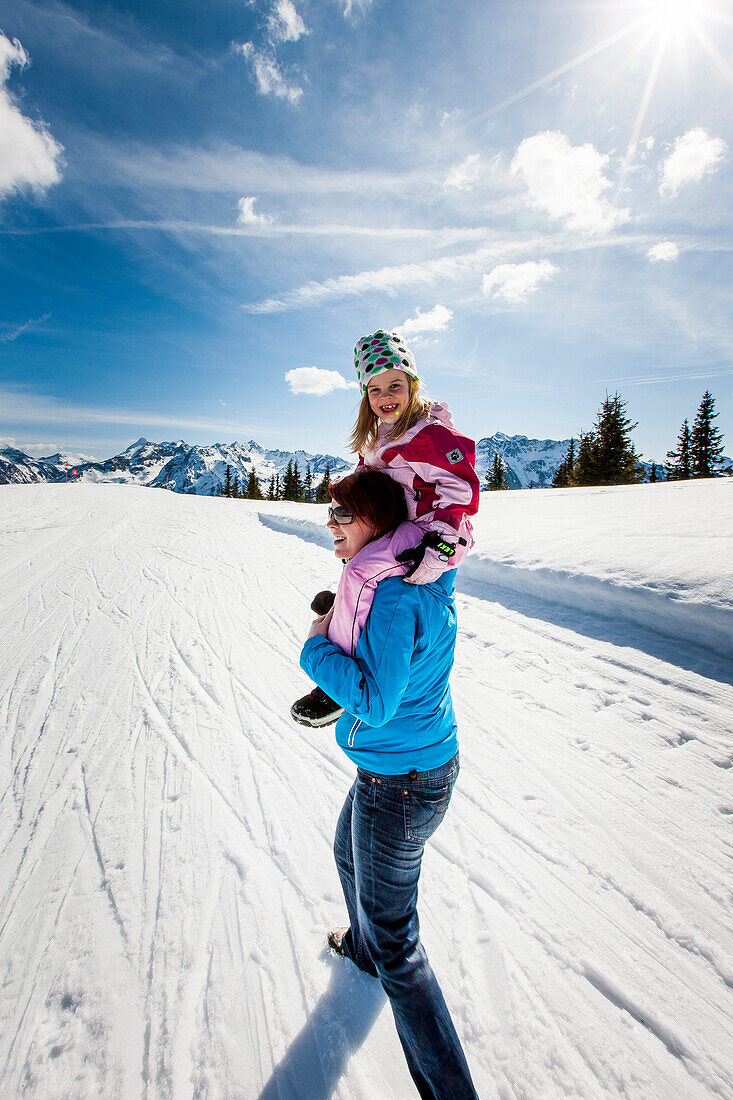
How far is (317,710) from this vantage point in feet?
5.01

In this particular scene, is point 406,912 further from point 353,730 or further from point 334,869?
point 334,869

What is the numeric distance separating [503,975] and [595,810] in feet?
3.58

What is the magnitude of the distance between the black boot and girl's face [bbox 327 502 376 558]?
20.6 inches

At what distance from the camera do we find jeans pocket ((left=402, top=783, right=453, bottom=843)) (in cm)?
136

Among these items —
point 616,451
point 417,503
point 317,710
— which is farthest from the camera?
point 616,451

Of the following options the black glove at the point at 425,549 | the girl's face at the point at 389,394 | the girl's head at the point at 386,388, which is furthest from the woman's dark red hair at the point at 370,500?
the girl's face at the point at 389,394

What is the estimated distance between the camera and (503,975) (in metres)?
1.73

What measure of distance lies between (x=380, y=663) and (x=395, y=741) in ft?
1.18

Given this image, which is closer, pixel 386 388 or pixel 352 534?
pixel 352 534

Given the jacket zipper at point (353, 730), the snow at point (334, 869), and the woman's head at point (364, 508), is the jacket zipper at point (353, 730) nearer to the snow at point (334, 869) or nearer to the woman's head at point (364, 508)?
the woman's head at point (364, 508)

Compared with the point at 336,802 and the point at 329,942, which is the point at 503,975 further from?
the point at 336,802

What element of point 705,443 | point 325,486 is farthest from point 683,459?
point 325,486

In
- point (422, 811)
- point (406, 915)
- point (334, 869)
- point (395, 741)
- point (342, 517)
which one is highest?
point (342, 517)

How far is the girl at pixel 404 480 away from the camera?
1331 mm
